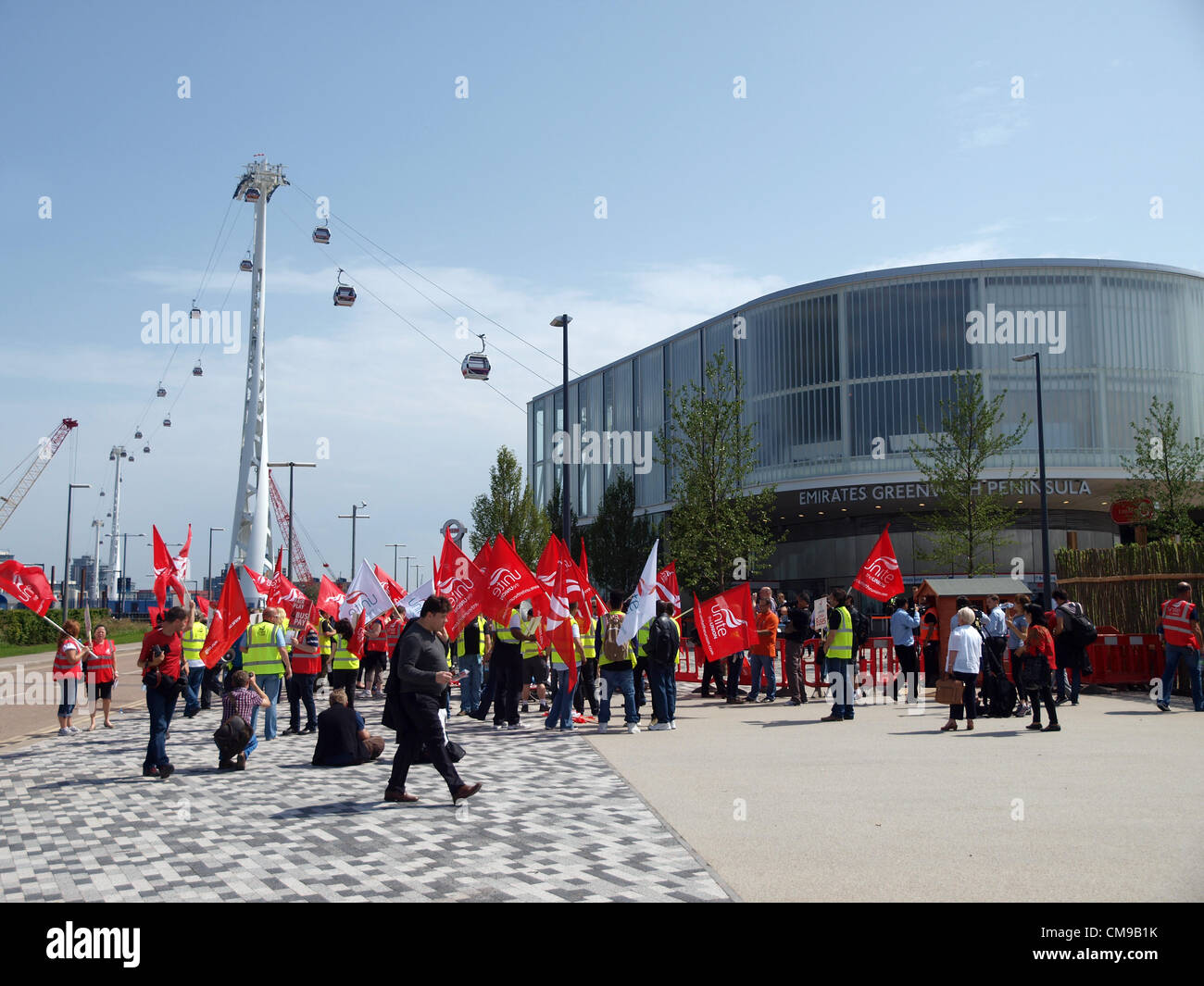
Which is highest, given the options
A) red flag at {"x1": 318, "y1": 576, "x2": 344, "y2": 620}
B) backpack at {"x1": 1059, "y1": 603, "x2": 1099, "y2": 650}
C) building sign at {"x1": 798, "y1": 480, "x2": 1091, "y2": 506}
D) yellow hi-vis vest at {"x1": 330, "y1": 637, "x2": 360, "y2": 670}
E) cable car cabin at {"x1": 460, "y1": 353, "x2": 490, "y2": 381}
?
cable car cabin at {"x1": 460, "y1": 353, "x2": 490, "y2": 381}

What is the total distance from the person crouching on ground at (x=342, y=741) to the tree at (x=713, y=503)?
1541cm

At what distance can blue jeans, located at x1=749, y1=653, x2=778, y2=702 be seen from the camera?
1808cm

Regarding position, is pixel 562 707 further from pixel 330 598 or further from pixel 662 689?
pixel 330 598

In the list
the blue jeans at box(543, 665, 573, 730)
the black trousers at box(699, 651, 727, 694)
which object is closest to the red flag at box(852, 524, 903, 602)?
the black trousers at box(699, 651, 727, 694)

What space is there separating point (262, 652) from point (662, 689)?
520 cm

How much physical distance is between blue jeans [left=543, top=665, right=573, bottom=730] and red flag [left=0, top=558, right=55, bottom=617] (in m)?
7.32

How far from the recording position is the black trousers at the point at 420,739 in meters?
8.76

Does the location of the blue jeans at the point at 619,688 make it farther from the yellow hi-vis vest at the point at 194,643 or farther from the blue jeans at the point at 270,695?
the yellow hi-vis vest at the point at 194,643

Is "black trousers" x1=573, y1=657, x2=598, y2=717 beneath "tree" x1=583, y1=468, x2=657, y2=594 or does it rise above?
beneath

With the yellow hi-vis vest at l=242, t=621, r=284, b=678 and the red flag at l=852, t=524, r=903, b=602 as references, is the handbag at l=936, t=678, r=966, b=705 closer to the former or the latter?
the red flag at l=852, t=524, r=903, b=602

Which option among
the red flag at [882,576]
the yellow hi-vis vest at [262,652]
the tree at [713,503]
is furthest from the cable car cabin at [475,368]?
the yellow hi-vis vest at [262,652]

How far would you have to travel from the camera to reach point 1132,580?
1988cm

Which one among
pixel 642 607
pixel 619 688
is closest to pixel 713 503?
pixel 642 607

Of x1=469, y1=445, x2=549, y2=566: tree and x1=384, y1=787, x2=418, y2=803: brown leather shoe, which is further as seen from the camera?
x1=469, y1=445, x2=549, y2=566: tree
